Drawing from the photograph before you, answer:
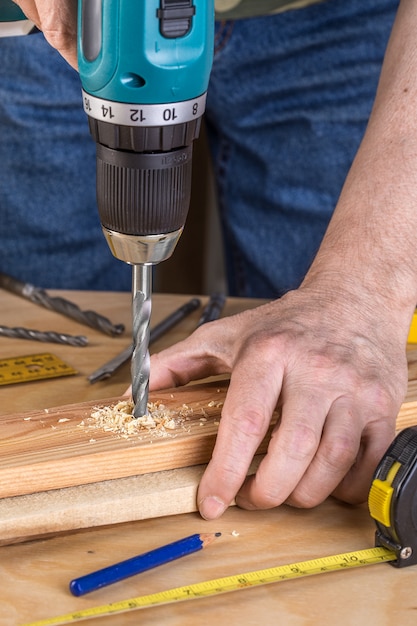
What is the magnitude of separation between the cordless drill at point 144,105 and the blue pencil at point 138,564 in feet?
0.95

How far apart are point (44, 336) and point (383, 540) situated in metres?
0.74

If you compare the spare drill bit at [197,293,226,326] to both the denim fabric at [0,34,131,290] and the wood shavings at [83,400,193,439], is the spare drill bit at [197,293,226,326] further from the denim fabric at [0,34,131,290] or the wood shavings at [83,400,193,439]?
the denim fabric at [0,34,131,290]

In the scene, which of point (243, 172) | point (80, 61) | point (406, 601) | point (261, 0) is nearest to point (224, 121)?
point (243, 172)

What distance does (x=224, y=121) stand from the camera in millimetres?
2053

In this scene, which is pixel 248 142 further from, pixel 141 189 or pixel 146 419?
pixel 141 189

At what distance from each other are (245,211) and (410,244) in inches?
37.5

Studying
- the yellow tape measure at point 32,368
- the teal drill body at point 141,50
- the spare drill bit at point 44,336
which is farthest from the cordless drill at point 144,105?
the spare drill bit at point 44,336

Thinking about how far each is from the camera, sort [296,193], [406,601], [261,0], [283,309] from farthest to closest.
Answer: [296,193], [261,0], [283,309], [406,601]

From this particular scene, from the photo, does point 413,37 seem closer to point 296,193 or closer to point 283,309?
point 283,309

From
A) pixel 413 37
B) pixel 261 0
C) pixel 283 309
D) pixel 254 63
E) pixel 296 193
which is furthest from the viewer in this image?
pixel 296 193

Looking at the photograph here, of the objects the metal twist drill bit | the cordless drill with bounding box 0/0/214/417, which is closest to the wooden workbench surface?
the metal twist drill bit

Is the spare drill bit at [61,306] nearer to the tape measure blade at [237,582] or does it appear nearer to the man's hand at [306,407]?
the man's hand at [306,407]

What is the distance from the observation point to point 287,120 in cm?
201

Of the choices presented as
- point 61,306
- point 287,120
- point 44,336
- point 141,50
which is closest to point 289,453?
point 141,50
